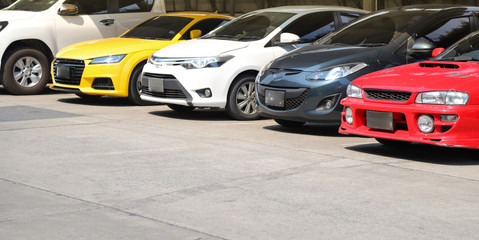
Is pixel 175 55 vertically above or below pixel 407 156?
above

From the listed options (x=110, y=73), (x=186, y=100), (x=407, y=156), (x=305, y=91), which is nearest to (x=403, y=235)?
(x=407, y=156)

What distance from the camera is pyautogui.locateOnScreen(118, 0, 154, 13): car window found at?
15.2m

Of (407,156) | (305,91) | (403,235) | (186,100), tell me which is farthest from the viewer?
(186,100)

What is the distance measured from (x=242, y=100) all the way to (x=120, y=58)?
237 cm

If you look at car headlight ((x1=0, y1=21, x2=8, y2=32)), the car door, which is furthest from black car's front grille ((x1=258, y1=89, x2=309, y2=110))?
car headlight ((x1=0, y1=21, x2=8, y2=32))

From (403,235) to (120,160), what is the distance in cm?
333

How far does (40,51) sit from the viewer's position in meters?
14.2

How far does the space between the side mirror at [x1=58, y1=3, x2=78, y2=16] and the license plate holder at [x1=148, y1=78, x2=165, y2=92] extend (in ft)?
13.2

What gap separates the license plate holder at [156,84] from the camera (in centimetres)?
1088

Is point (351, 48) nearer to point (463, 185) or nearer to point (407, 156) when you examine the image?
point (407, 156)

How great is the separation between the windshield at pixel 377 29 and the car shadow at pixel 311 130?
1.06 meters

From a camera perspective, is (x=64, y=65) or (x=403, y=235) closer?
(x=403, y=235)

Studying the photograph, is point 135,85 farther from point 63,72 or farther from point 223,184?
point 223,184

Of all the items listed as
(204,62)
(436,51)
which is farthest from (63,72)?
(436,51)
